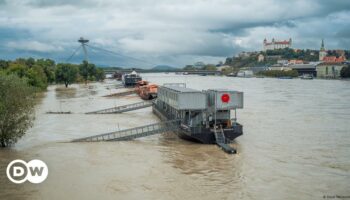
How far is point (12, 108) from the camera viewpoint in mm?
34469

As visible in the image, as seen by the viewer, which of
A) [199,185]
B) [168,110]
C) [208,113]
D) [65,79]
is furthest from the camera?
[65,79]

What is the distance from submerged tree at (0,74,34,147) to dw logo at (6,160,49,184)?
413 centimetres

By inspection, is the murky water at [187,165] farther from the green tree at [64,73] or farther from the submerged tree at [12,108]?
the green tree at [64,73]

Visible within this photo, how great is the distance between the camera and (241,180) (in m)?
Result: 27.3

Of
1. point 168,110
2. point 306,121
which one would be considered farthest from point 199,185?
point 306,121

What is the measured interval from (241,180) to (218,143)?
31.6ft

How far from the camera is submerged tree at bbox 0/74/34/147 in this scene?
3438cm

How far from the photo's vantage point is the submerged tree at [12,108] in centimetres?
3438

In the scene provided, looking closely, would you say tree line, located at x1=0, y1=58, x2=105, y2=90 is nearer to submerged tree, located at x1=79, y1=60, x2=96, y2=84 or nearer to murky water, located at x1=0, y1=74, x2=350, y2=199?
submerged tree, located at x1=79, y1=60, x2=96, y2=84

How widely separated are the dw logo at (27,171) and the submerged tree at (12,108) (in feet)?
13.6

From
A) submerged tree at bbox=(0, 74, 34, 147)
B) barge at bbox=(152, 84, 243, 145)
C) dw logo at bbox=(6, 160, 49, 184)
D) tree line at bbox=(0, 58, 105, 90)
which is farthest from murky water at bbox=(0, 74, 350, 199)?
tree line at bbox=(0, 58, 105, 90)

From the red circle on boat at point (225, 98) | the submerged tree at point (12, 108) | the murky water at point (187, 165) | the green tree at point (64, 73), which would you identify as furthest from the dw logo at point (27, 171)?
the green tree at point (64, 73)

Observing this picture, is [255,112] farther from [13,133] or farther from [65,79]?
[65,79]

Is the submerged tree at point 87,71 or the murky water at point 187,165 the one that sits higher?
the submerged tree at point 87,71
